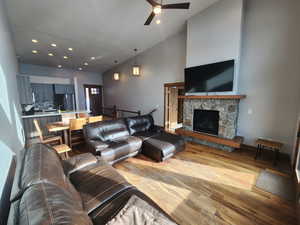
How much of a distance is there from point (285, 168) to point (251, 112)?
4.71 feet

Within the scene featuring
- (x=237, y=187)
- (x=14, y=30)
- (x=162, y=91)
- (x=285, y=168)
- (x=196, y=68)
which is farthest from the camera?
(x=162, y=91)

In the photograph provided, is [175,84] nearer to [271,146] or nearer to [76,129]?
[271,146]

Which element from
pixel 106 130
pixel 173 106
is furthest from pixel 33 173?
pixel 173 106

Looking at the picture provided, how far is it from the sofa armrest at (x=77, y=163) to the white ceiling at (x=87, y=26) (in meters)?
3.56

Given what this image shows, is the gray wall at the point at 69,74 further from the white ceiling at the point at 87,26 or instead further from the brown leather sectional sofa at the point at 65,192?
the brown leather sectional sofa at the point at 65,192

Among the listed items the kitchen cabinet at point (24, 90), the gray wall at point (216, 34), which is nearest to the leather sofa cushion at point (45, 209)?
the gray wall at point (216, 34)

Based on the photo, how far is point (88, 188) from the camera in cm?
153

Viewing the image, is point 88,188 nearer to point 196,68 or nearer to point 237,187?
point 237,187

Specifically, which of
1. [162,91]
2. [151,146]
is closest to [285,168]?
[151,146]

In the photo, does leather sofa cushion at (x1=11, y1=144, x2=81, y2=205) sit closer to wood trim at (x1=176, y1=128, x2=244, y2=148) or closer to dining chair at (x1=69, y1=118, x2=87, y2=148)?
dining chair at (x1=69, y1=118, x2=87, y2=148)

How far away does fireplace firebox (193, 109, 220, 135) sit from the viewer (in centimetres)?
403

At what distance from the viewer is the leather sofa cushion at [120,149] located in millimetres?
2677

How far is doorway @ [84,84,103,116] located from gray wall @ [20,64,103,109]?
0.28 metres

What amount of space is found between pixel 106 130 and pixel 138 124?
1058 millimetres
